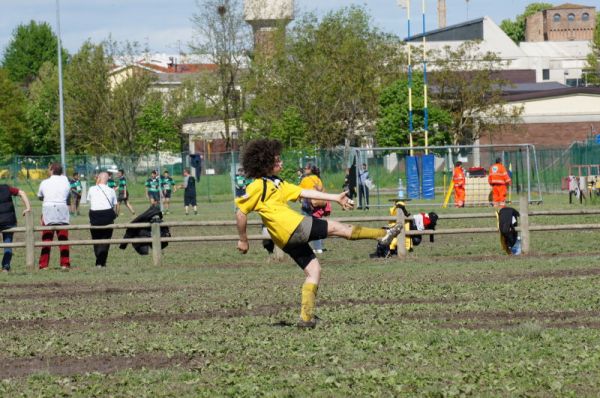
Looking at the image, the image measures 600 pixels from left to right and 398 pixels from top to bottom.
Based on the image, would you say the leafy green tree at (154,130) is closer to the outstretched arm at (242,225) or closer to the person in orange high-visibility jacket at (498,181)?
the person in orange high-visibility jacket at (498,181)

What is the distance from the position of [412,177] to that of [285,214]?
101 ft

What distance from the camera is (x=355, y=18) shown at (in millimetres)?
70000

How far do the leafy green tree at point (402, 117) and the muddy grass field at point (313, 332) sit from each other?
138 feet

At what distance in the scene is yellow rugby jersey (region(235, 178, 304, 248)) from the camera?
11.2 metres

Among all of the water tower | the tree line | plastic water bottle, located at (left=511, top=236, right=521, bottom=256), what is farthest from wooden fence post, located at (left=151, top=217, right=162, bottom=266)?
the water tower

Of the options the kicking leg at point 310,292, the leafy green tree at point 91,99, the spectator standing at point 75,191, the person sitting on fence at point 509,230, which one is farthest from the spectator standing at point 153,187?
the kicking leg at point 310,292

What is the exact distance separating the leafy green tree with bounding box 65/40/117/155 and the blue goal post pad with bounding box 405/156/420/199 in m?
33.9

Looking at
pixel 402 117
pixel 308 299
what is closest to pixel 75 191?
pixel 402 117

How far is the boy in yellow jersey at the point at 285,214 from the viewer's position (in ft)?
36.8

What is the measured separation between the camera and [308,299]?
11484mm

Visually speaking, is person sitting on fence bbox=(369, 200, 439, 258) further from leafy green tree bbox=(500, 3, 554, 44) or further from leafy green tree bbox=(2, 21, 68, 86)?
leafy green tree bbox=(500, 3, 554, 44)

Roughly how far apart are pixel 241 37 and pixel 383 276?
5138 cm

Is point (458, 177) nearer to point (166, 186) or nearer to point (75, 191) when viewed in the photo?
point (166, 186)

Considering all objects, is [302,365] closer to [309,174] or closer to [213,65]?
[309,174]
